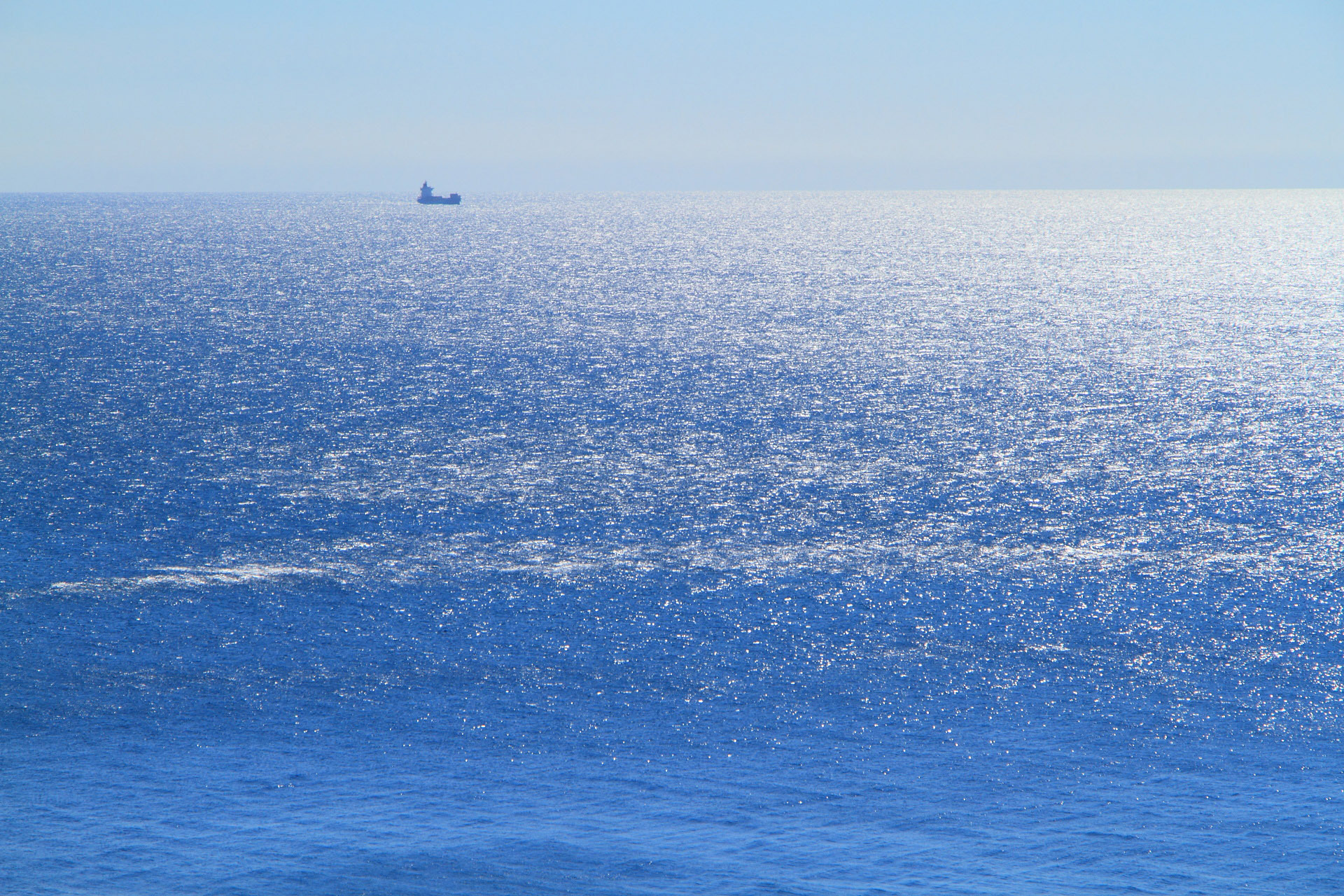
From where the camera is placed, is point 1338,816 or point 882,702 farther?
point 882,702

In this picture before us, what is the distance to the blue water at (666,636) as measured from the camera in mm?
31984

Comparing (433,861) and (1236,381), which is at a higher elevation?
(1236,381)

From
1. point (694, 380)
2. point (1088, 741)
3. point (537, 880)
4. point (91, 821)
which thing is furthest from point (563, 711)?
point (694, 380)

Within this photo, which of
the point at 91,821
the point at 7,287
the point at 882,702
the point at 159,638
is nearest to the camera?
the point at 91,821

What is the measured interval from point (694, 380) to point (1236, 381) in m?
45.6

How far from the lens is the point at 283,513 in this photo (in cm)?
6069

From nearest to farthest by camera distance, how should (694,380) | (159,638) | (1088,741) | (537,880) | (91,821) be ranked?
(537,880), (91,821), (1088,741), (159,638), (694,380)

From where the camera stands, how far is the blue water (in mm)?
31984

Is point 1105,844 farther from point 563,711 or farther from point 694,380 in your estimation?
point 694,380

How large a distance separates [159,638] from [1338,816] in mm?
39499

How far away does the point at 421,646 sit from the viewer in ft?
149

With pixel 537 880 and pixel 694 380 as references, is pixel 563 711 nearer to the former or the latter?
pixel 537 880

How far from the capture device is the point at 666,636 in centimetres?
4681

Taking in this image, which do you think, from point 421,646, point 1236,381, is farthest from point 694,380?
point 421,646
